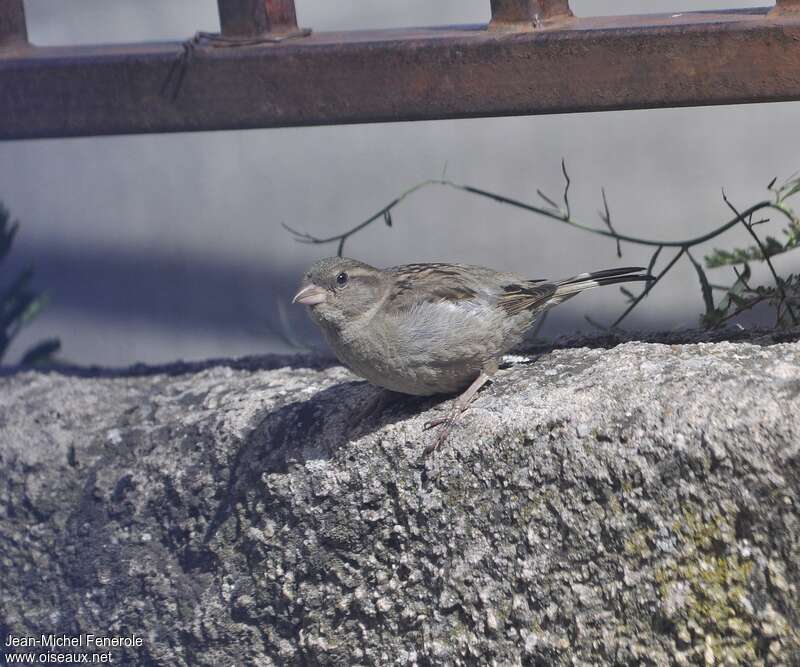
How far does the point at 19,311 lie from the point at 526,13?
8.40ft

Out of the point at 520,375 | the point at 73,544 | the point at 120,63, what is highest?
the point at 120,63

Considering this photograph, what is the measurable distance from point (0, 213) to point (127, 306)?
674mm

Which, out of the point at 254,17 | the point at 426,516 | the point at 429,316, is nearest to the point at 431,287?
the point at 429,316

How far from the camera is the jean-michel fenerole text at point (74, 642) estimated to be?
293 centimetres

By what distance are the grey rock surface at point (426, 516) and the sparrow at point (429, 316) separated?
11 cm

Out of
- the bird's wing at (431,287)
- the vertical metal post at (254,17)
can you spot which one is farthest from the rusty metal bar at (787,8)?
the vertical metal post at (254,17)

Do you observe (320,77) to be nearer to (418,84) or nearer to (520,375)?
(418,84)

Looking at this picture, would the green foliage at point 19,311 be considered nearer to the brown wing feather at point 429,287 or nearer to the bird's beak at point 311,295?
the bird's beak at point 311,295

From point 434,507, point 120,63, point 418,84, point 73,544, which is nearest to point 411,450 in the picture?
point 434,507

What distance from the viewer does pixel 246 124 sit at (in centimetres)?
296

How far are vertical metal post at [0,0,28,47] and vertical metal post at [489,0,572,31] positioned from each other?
1.60 m

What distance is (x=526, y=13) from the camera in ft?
8.77

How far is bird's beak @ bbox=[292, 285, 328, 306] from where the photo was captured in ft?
9.49

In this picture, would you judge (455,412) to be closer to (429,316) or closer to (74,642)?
(429,316)
